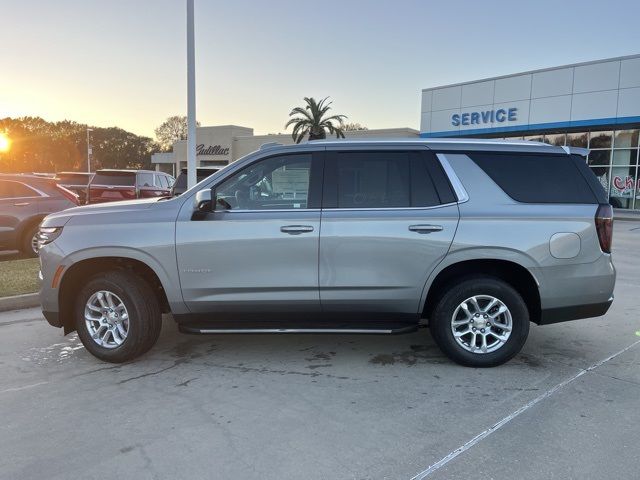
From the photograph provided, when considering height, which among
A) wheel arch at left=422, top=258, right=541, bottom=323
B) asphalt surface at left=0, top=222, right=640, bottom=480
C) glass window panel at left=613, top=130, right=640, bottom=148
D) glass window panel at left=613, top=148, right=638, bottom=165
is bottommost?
asphalt surface at left=0, top=222, right=640, bottom=480

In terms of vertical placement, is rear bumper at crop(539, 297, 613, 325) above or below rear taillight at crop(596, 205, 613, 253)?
below

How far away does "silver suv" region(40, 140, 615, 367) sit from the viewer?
4.26m

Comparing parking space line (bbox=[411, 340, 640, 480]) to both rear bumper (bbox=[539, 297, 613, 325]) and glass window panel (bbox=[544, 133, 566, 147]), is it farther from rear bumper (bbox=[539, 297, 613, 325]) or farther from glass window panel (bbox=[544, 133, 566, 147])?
glass window panel (bbox=[544, 133, 566, 147])

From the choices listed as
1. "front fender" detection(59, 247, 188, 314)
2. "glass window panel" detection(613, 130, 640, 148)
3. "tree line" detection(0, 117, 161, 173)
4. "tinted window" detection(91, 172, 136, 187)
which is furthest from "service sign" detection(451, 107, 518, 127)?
"tree line" detection(0, 117, 161, 173)

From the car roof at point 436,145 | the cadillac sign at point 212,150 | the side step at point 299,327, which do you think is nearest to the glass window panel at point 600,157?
the car roof at point 436,145

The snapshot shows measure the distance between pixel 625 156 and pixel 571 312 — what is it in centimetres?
2753

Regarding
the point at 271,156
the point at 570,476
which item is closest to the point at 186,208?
the point at 271,156

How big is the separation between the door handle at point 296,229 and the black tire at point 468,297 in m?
1.32

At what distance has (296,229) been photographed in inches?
167

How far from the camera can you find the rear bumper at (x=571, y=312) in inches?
171

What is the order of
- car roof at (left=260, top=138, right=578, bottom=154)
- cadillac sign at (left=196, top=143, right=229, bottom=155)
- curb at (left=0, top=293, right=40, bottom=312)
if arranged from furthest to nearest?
cadillac sign at (left=196, top=143, right=229, bottom=155) → curb at (left=0, top=293, right=40, bottom=312) → car roof at (left=260, top=138, right=578, bottom=154)

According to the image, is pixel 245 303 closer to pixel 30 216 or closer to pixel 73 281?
pixel 73 281

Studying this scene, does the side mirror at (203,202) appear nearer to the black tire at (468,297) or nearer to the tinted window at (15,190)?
the black tire at (468,297)

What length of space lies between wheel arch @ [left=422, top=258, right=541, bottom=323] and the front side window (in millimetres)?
1359
